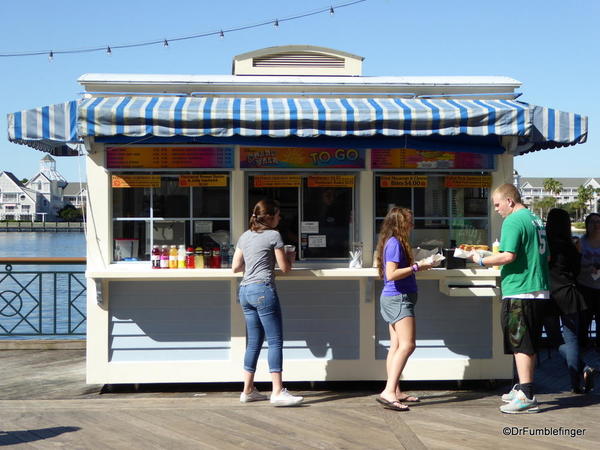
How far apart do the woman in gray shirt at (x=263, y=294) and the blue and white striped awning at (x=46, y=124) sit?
1679 millimetres

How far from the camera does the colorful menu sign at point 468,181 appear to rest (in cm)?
668

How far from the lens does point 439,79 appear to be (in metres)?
6.75

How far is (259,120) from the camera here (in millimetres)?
5820

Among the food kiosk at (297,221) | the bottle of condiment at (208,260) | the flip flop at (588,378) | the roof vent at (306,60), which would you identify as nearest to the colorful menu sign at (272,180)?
the food kiosk at (297,221)

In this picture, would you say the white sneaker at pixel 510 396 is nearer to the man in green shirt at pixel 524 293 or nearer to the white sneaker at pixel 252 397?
the man in green shirt at pixel 524 293

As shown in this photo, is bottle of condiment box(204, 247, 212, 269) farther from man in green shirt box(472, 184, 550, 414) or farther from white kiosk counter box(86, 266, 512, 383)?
man in green shirt box(472, 184, 550, 414)

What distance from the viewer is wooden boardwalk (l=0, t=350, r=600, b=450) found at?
193 inches

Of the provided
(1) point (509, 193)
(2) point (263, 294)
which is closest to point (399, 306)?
(2) point (263, 294)

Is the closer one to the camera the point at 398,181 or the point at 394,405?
the point at 394,405

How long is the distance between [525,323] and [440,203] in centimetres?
158

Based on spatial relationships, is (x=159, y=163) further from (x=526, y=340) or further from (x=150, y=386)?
(x=526, y=340)

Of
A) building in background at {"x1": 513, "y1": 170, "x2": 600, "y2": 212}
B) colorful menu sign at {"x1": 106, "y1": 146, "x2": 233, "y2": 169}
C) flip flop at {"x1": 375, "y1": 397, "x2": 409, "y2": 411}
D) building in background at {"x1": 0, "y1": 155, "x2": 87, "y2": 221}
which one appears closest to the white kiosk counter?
flip flop at {"x1": 375, "y1": 397, "x2": 409, "y2": 411}

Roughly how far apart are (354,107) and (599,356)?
14.1 ft

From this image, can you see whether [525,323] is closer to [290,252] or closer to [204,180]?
[290,252]
